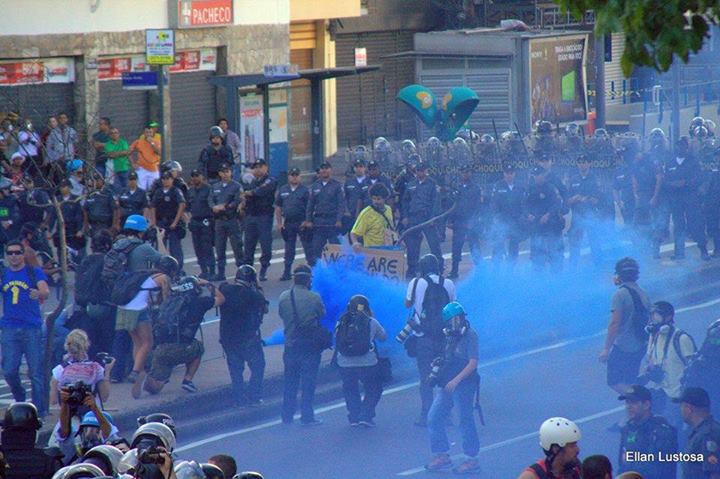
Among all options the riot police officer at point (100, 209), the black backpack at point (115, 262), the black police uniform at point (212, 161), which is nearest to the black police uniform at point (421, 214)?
the black police uniform at point (212, 161)

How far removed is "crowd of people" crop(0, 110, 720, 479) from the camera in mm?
10125

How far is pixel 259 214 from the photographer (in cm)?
2125

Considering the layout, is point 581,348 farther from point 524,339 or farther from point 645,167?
point 645,167

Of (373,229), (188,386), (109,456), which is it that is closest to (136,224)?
(188,386)

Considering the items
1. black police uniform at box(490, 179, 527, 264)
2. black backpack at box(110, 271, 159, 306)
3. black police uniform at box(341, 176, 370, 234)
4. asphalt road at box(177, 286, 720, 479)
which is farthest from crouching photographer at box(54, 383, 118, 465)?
black police uniform at box(341, 176, 370, 234)

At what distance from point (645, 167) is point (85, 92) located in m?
11.0

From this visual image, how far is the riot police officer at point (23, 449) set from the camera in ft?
27.8

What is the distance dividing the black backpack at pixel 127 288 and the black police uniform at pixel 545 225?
710 cm

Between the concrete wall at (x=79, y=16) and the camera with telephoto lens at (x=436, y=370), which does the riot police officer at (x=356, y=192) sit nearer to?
the camera with telephoto lens at (x=436, y=370)

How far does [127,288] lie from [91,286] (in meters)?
0.36

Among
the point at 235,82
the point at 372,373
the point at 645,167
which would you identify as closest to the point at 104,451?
the point at 372,373

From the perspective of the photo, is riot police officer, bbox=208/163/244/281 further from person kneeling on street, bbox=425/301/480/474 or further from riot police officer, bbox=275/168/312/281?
person kneeling on street, bbox=425/301/480/474

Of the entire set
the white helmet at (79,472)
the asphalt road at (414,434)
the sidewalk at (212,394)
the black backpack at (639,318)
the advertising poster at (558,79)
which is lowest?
the asphalt road at (414,434)

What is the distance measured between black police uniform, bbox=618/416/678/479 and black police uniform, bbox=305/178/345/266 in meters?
10.9
